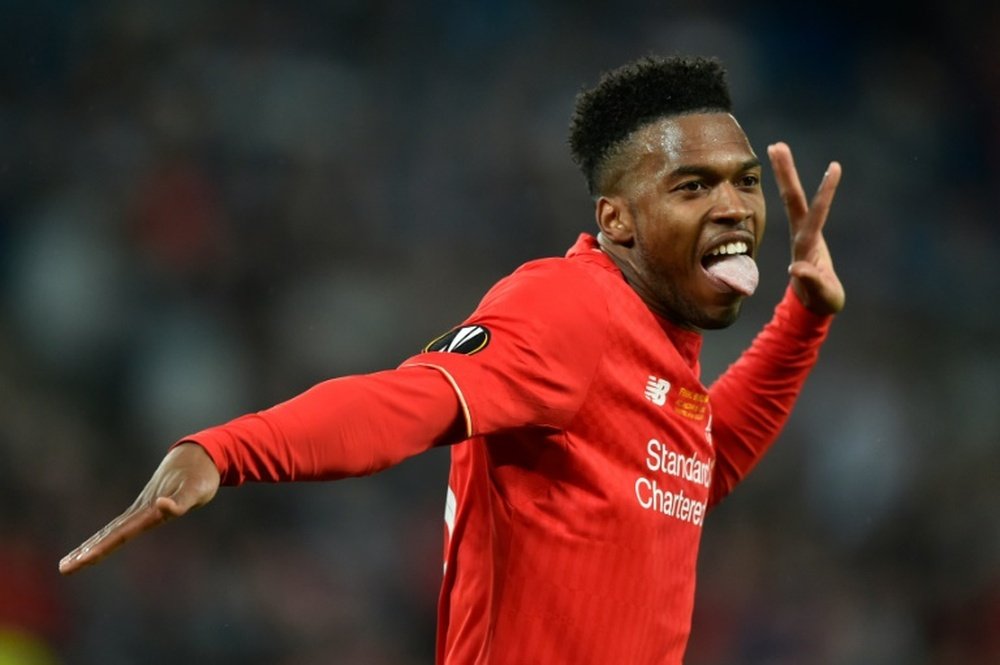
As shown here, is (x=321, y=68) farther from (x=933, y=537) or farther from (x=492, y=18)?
(x=933, y=537)

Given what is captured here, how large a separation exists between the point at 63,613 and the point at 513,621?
3.12m

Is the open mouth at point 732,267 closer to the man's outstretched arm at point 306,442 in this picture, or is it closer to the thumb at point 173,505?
the man's outstretched arm at point 306,442

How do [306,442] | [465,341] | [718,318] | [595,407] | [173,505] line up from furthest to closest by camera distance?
[718,318], [595,407], [465,341], [306,442], [173,505]

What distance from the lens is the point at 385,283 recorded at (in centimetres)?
640

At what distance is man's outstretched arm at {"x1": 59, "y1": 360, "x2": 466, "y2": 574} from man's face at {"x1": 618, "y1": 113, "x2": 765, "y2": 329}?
31.4 inches

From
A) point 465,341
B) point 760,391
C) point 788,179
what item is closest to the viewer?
point 465,341

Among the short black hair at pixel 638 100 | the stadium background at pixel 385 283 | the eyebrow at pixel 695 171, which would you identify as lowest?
the stadium background at pixel 385 283

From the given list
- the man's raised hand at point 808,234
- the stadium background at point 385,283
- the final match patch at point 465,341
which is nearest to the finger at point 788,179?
the man's raised hand at point 808,234

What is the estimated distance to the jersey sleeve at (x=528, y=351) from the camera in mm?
2490

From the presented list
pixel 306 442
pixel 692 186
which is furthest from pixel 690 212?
→ pixel 306 442

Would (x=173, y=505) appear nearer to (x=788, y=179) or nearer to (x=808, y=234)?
(x=788, y=179)

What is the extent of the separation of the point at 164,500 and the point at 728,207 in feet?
4.99

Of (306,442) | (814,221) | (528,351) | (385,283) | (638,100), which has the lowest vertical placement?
(385,283)

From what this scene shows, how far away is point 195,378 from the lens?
235 inches
